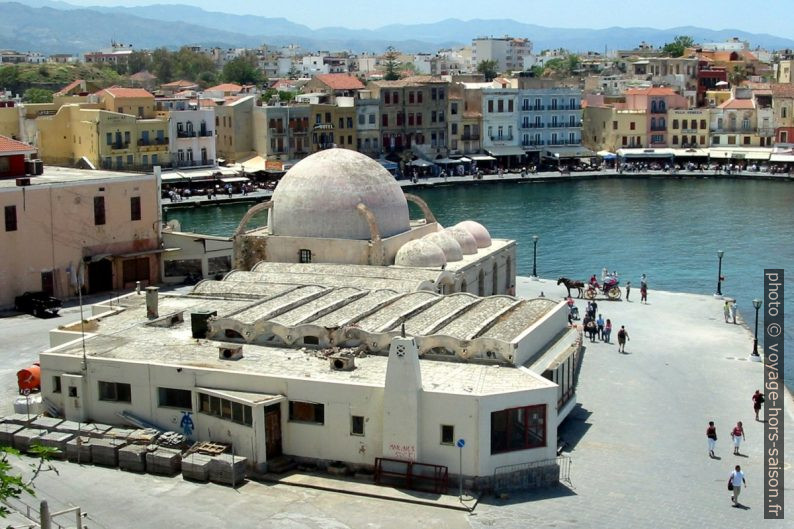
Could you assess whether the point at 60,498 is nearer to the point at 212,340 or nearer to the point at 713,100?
the point at 212,340

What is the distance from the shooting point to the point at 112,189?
152 feet

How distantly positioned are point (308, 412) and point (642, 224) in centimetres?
5345

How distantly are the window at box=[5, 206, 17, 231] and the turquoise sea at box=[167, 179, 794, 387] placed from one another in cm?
2485

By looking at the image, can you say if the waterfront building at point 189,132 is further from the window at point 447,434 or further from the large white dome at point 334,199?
the window at point 447,434

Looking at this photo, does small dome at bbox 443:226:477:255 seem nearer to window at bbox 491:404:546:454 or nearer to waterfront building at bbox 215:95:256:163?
window at bbox 491:404:546:454

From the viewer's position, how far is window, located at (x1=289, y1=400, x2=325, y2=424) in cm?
2594

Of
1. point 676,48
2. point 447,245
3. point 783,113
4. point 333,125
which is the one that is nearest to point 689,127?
point 783,113

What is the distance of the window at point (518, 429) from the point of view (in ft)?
81.7

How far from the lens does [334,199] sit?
129 ft

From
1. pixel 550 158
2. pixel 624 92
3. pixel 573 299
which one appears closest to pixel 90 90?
pixel 550 158

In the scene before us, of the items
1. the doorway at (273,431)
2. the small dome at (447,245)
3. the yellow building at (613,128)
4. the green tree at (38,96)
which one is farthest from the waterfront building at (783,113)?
the doorway at (273,431)

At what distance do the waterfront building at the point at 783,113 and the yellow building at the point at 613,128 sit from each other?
11287 millimetres

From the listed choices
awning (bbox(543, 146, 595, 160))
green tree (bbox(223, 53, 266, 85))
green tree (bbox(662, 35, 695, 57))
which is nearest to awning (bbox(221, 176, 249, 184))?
awning (bbox(543, 146, 595, 160))

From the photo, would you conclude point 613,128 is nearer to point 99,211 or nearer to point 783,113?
point 783,113
